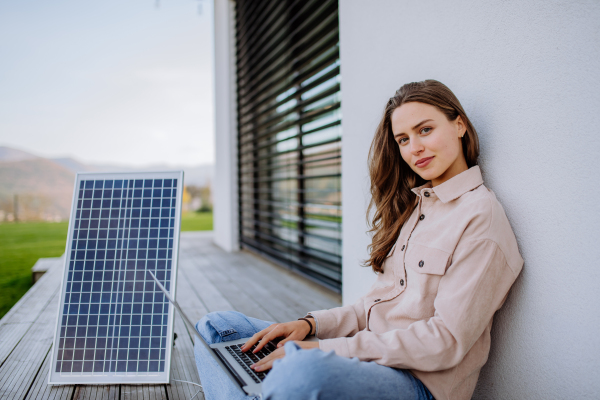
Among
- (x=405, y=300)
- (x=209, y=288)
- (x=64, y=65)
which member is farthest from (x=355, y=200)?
(x=64, y=65)

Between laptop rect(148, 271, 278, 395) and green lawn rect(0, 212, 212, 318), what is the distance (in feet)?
8.18

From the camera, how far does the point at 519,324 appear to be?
34.8 inches

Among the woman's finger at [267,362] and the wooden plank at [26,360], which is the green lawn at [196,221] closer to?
the wooden plank at [26,360]

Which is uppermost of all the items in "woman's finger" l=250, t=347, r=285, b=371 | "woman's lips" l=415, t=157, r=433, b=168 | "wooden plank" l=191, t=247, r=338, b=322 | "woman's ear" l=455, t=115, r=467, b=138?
"woman's ear" l=455, t=115, r=467, b=138

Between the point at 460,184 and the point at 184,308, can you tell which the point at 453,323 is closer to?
the point at 460,184

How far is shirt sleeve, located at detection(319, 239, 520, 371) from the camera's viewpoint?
2.42ft

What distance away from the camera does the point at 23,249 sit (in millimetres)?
5145

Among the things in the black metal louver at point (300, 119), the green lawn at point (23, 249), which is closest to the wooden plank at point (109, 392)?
the black metal louver at point (300, 119)

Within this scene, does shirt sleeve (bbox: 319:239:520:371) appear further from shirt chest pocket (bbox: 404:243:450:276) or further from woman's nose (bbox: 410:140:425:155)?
woman's nose (bbox: 410:140:425:155)

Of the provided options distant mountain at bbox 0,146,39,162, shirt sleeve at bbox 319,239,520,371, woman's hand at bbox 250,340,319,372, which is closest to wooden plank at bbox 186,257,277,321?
woman's hand at bbox 250,340,319,372

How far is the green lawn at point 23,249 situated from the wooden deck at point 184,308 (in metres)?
0.32

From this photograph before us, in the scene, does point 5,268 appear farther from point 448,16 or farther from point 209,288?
point 448,16

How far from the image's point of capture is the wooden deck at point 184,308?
1.35 meters

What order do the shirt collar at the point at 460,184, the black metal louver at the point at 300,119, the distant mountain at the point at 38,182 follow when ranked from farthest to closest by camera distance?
1. the distant mountain at the point at 38,182
2. the black metal louver at the point at 300,119
3. the shirt collar at the point at 460,184
